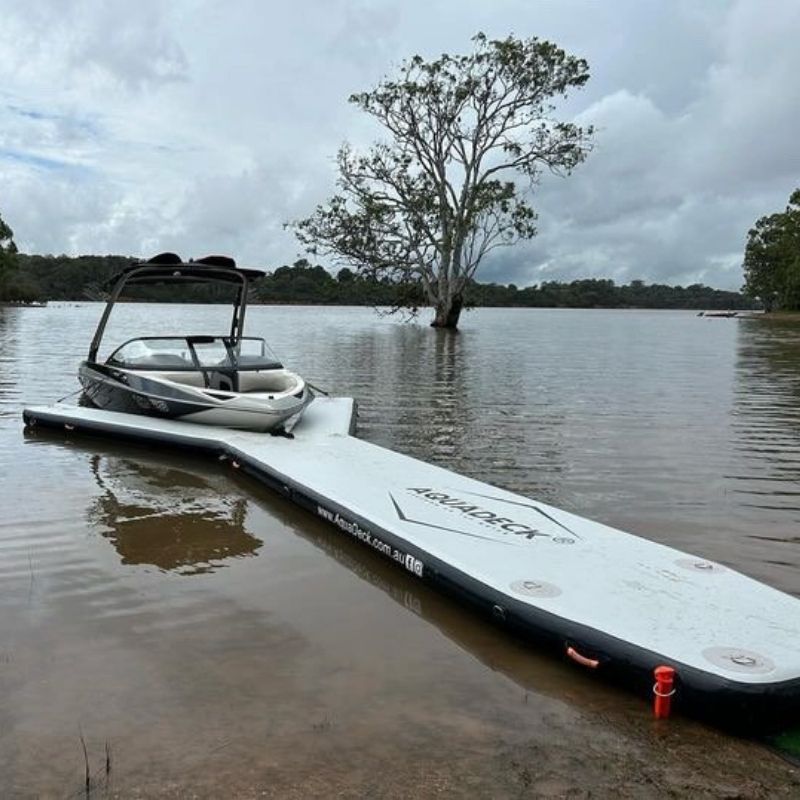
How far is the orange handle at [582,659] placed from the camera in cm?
421

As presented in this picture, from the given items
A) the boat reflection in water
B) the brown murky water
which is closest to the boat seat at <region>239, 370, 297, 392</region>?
the brown murky water

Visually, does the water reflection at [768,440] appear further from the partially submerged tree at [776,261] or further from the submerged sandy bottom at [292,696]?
the partially submerged tree at [776,261]

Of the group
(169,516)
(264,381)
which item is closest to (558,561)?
(169,516)

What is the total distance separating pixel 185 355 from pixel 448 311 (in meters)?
33.3

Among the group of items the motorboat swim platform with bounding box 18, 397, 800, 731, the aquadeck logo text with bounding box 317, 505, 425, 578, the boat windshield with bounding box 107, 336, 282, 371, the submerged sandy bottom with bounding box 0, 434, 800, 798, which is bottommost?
the submerged sandy bottom with bounding box 0, 434, 800, 798

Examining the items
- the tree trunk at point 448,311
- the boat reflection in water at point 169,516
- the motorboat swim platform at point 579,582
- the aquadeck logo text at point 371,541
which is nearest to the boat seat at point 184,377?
the boat reflection in water at point 169,516

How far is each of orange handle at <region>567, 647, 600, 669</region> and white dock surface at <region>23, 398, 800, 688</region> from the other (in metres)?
0.15

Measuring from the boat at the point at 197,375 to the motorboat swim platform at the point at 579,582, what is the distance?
1.80m

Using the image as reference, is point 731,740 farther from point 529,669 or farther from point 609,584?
point 609,584

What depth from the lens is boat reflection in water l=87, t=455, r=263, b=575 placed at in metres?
6.11

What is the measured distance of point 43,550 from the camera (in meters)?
6.09

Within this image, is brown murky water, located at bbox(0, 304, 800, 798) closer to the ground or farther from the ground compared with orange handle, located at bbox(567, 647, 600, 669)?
closer to the ground

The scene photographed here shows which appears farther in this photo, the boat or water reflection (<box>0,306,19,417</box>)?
water reflection (<box>0,306,19,417</box>)

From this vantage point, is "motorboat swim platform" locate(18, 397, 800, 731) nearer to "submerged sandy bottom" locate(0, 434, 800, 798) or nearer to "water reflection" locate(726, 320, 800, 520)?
"submerged sandy bottom" locate(0, 434, 800, 798)
